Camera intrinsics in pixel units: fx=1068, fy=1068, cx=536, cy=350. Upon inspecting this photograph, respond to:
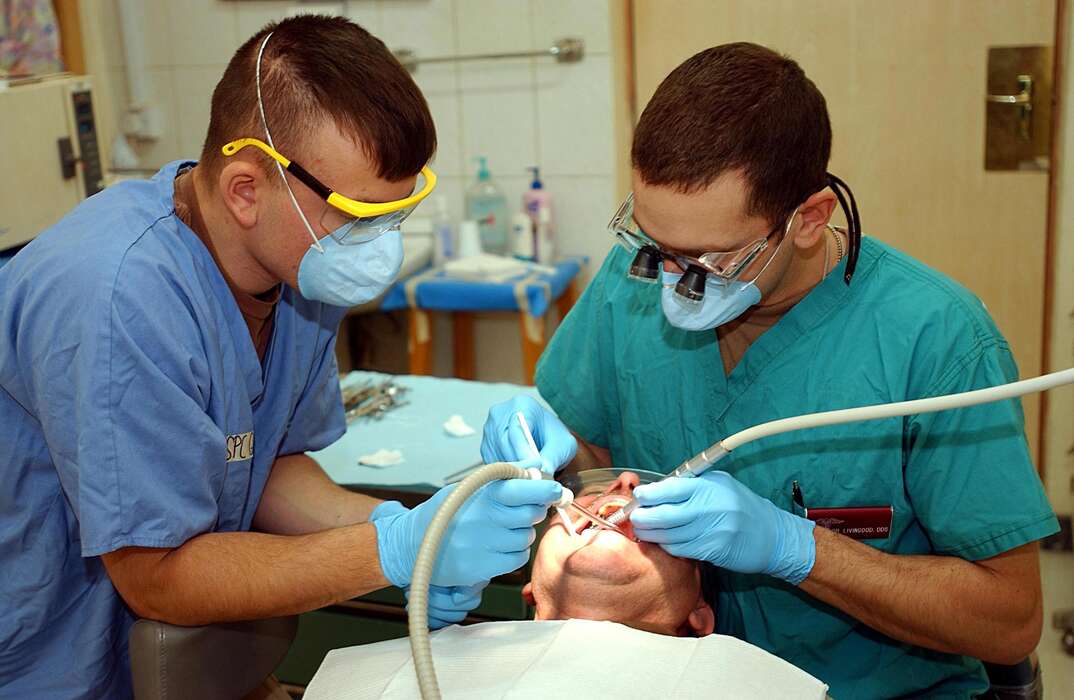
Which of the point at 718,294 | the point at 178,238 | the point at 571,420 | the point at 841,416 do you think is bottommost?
the point at 571,420

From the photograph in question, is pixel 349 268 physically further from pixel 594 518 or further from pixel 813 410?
pixel 813 410

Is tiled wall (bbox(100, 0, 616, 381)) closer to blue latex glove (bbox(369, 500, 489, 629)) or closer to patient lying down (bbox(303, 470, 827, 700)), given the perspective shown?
patient lying down (bbox(303, 470, 827, 700))

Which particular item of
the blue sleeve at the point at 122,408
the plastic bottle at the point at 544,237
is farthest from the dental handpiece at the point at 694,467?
the plastic bottle at the point at 544,237

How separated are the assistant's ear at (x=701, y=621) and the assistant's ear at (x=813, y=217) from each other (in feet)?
1.85

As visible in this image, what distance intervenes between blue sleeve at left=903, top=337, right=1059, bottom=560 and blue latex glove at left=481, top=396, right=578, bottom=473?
501mm

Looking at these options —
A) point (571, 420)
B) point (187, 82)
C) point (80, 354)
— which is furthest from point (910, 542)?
point (187, 82)

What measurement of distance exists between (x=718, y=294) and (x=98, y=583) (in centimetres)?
97

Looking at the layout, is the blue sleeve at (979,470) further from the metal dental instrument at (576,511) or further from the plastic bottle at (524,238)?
the plastic bottle at (524,238)

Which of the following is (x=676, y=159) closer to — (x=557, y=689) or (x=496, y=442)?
(x=496, y=442)

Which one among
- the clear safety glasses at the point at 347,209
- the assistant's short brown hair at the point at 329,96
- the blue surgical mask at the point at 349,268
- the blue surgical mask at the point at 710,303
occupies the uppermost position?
the assistant's short brown hair at the point at 329,96

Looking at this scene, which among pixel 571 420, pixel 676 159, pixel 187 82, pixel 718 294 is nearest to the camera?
pixel 676 159

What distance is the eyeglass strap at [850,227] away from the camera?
1.49 meters

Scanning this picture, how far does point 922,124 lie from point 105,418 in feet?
9.18

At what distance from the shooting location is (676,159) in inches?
54.7
